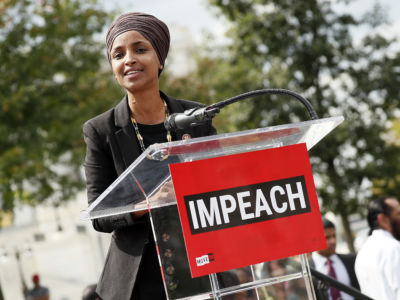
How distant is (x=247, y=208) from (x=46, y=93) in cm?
1218

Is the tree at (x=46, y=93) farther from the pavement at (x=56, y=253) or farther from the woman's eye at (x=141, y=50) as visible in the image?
the pavement at (x=56, y=253)

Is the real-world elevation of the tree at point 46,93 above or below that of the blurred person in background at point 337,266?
above

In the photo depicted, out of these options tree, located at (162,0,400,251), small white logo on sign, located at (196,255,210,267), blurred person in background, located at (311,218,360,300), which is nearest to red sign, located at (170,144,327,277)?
small white logo on sign, located at (196,255,210,267)

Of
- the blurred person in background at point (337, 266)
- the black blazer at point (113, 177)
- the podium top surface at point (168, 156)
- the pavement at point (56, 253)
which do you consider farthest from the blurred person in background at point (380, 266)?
the pavement at point (56, 253)

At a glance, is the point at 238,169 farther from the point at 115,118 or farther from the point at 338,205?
the point at 338,205

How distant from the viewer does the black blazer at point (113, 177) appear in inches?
84.1

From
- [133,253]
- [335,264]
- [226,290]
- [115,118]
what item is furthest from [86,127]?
[335,264]

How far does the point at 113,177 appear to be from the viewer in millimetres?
2355

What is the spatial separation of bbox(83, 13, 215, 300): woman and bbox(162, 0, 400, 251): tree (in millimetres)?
13442

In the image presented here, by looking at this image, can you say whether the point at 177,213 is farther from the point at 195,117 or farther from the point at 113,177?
the point at 113,177

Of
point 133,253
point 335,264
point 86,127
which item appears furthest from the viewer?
point 335,264

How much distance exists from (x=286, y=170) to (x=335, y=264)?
15.7ft

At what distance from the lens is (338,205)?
1658 cm

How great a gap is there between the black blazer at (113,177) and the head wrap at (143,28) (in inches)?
10.4
